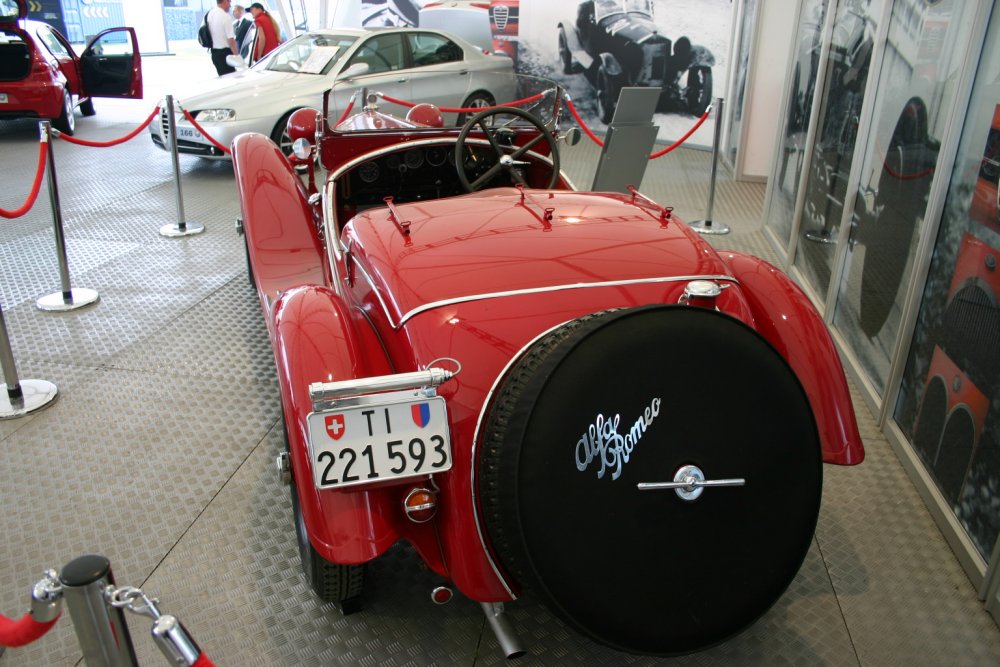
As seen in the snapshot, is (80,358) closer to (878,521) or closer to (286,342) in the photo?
(286,342)

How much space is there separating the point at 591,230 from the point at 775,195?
3.90 meters

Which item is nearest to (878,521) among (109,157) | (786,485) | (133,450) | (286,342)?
(786,485)

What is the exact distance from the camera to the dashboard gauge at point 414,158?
3.81 metres

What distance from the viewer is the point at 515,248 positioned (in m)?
2.25

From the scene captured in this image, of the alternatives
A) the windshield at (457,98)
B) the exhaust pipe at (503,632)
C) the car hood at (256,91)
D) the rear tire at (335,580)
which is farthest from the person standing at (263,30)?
the exhaust pipe at (503,632)

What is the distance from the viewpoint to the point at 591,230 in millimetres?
2379

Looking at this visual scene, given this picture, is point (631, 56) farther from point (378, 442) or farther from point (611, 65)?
point (378, 442)

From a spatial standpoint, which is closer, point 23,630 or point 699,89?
point 23,630

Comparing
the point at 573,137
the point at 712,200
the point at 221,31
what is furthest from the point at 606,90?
the point at 573,137

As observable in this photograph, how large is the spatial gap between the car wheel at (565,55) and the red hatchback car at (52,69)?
17.1 feet

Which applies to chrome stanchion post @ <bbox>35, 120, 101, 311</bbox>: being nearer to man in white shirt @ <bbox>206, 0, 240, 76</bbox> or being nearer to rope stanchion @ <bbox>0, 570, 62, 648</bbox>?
rope stanchion @ <bbox>0, 570, 62, 648</bbox>

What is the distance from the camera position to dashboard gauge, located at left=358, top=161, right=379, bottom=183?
3809 mm

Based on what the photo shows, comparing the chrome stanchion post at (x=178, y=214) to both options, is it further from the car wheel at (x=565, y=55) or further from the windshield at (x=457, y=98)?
the car wheel at (x=565, y=55)

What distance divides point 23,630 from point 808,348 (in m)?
2.18
